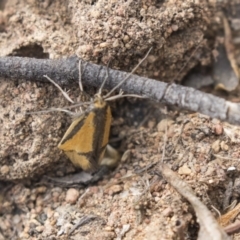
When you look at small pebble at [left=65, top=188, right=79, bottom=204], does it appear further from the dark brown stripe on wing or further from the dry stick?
the dry stick

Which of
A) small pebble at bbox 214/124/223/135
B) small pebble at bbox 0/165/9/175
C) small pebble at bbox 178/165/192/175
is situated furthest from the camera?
small pebble at bbox 0/165/9/175

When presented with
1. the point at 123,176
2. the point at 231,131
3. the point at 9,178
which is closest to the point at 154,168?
the point at 123,176

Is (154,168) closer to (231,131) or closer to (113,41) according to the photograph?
(231,131)

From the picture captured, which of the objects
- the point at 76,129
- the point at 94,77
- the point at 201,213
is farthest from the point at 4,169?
the point at 201,213

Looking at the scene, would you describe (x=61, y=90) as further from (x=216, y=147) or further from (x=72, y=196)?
(x=216, y=147)

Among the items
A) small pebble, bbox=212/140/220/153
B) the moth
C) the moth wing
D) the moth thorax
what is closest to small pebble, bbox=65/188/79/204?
the moth

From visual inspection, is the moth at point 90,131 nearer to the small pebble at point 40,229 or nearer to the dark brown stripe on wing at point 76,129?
the dark brown stripe on wing at point 76,129
